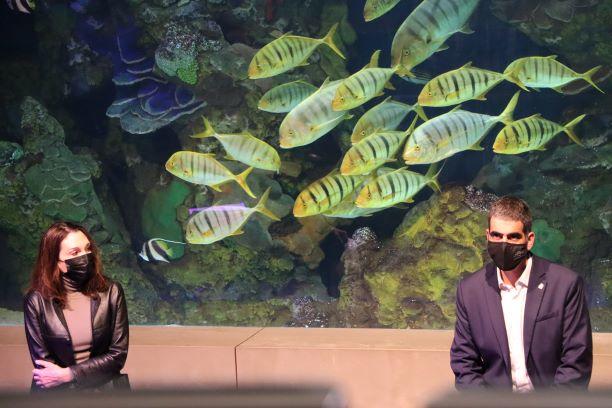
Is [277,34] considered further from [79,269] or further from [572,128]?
[79,269]

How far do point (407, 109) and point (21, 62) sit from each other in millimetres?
Answer: 2640

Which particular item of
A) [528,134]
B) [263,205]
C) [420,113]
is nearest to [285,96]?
[263,205]

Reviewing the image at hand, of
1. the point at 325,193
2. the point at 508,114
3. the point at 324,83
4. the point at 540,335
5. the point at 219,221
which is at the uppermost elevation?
the point at 324,83

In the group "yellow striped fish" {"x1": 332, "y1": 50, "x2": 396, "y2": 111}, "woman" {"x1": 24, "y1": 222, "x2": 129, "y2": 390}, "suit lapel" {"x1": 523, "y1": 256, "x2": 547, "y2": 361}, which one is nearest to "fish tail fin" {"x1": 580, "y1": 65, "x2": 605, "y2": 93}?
"yellow striped fish" {"x1": 332, "y1": 50, "x2": 396, "y2": 111}

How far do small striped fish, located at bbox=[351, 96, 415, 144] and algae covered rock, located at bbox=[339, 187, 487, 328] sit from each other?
506 mm

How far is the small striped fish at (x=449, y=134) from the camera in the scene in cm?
400

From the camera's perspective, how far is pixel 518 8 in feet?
13.7

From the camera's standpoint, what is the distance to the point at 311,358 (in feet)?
12.6

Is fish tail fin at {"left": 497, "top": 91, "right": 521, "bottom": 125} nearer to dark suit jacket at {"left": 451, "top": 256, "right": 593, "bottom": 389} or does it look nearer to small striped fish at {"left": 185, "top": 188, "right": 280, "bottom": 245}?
small striped fish at {"left": 185, "top": 188, "right": 280, "bottom": 245}

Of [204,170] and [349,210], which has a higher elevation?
[204,170]

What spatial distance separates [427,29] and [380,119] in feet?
1.87

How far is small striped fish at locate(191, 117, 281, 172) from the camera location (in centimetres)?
439

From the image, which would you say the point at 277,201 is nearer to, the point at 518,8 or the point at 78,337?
the point at 518,8

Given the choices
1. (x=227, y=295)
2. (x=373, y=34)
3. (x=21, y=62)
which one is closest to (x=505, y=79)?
(x=373, y=34)
